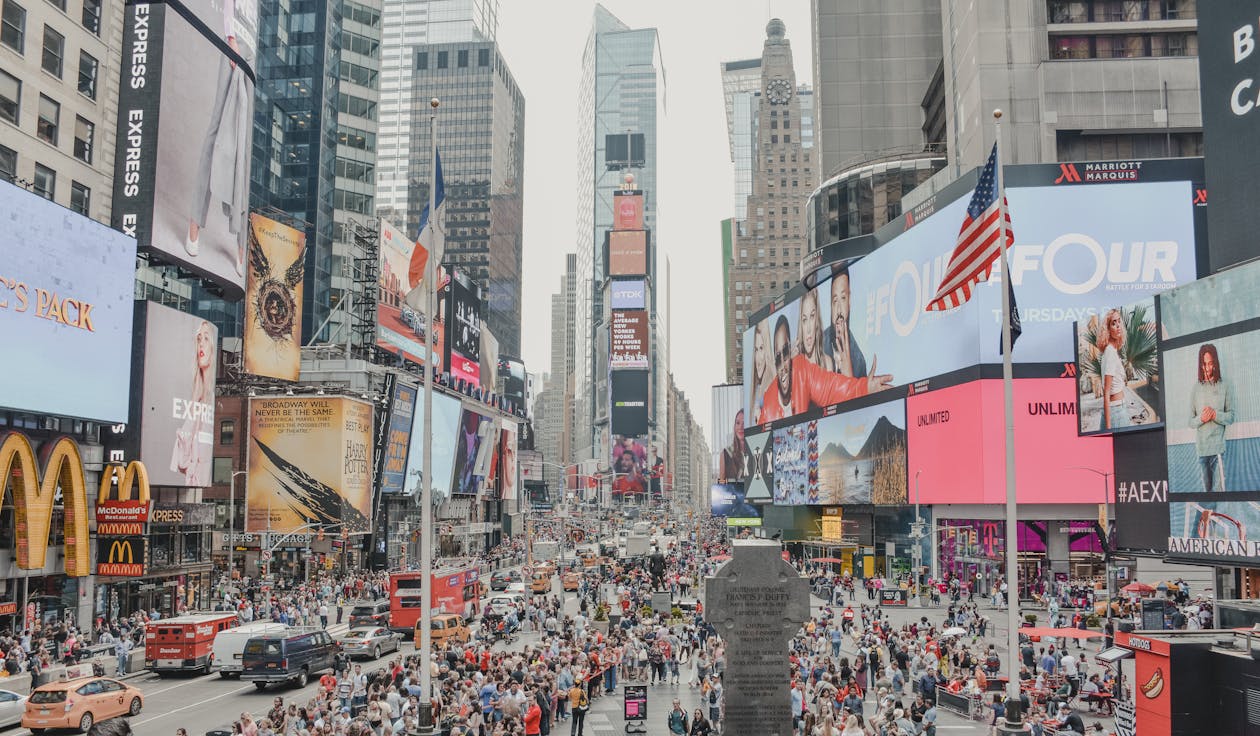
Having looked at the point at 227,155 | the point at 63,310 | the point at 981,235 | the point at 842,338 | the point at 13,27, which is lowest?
the point at 981,235

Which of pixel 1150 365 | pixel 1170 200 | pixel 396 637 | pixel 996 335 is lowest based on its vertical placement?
pixel 396 637

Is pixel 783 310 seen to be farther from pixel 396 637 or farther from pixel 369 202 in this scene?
pixel 396 637

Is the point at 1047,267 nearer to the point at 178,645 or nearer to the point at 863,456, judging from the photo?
the point at 863,456

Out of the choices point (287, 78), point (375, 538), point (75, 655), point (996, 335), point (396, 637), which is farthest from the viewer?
point (287, 78)

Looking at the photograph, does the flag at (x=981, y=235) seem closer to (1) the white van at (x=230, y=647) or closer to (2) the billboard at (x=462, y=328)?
(1) the white van at (x=230, y=647)

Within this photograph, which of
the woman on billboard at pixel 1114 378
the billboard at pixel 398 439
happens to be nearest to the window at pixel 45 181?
the billboard at pixel 398 439

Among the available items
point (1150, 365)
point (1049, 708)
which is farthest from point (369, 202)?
point (1049, 708)

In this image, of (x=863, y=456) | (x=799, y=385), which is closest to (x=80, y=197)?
(x=863, y=456)
